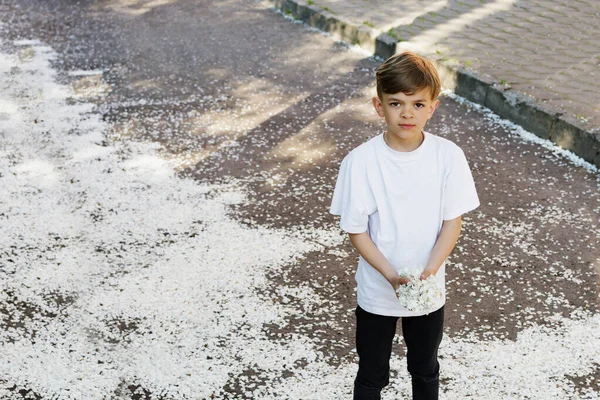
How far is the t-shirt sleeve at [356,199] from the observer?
2.43 metres

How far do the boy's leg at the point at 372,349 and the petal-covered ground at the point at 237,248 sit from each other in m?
0.47

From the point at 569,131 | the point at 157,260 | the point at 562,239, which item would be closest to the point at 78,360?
the point at 157,260

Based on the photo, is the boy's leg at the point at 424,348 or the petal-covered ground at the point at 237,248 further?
the petal-covered ground at the point at 237,248

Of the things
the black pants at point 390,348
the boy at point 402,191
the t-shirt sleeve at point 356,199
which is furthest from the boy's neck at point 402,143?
the black pants at point 390,348

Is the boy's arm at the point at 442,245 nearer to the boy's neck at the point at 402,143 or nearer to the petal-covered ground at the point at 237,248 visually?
the boy's neck at the point at 402,143

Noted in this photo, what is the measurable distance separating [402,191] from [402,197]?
2 centimetres

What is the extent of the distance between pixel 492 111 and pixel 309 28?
3.35 metres

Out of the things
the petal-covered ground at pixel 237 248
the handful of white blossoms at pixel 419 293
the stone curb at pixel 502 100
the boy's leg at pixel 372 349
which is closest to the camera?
the handful of white blossoms at pixel 419 293

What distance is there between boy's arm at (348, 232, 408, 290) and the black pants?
0.69 feet

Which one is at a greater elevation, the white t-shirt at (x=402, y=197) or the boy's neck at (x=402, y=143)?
the boy's neck at (x=402, y=143)

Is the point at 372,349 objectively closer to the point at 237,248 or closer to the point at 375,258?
the point at 375,258

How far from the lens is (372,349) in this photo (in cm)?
261

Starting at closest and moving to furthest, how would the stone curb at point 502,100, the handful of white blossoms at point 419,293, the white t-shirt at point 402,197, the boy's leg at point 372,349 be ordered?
the handful of white blossoms at point 419,293 → the white t-shirt at point 402,197 → the boy's leg at point 372,349 → the stone curb at point 502,100

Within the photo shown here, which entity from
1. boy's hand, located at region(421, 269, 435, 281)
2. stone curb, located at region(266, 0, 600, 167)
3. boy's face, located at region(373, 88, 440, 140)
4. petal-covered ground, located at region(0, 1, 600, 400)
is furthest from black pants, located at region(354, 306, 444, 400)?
stone curb, located at region(266, 0, 600, 167)
